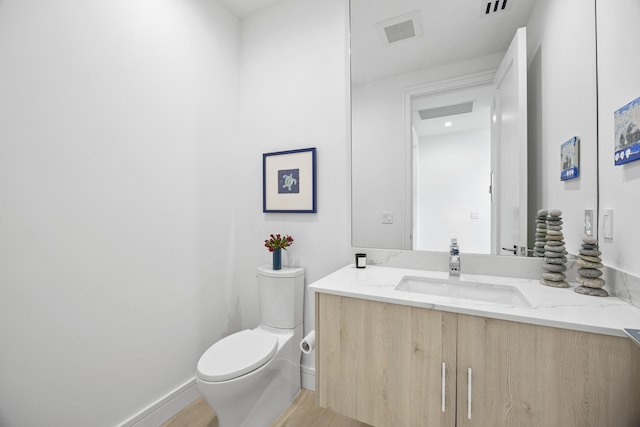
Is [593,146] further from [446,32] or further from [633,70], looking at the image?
[446,32]

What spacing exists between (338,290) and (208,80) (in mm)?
1630

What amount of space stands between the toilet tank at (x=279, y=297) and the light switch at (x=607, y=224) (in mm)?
1442

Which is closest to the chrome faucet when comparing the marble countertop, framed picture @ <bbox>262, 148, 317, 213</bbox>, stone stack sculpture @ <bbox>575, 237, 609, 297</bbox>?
the marble countertop

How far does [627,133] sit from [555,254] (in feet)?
1.66

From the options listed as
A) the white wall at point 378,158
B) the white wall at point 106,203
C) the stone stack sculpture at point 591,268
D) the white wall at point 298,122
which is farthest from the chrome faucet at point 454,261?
the white wall at point 106,203

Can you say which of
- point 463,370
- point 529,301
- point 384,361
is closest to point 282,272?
point 384,361

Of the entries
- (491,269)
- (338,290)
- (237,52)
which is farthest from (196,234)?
(491,269)

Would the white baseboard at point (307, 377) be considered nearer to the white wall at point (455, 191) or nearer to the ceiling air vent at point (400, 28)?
the white wall at point (455, 191)

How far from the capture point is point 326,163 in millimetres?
1760

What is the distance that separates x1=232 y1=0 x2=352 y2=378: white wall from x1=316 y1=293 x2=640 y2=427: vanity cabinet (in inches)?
24.7

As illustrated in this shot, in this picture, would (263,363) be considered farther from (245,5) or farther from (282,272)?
(245,5)

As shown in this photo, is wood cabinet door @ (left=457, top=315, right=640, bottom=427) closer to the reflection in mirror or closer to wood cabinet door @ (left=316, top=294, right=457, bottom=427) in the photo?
wood cabinet door @ (left=316, top=294, right=457, bottom=427)

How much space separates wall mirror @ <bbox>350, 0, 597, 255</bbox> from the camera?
1.20 metres

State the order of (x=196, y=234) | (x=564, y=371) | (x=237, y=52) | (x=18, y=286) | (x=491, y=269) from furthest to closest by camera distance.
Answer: (x=237, y=52)
(x=196, y=234)
(x=491, y=269)
(x=18, y=286)
(x=564, y=371)
